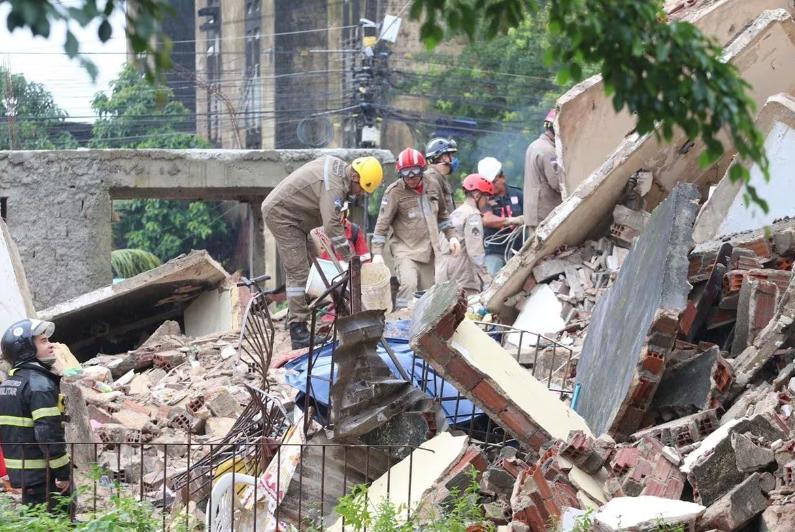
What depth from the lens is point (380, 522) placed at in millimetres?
5453

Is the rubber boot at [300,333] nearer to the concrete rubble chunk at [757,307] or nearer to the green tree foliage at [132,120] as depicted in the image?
the concrete rubble chunk at [757,307]

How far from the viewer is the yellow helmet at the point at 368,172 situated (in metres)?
10.7

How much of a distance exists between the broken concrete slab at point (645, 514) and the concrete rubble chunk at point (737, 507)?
6cm

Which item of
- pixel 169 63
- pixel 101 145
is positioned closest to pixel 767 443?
pixel 169 63

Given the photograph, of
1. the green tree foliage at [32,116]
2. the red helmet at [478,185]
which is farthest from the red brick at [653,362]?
the green tree foliage at [32,116]

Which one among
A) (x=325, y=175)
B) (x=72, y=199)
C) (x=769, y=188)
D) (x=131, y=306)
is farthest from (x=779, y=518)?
(x=72, y=199)

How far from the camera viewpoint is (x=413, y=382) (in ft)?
23.7

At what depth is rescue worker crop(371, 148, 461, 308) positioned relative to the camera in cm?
1188

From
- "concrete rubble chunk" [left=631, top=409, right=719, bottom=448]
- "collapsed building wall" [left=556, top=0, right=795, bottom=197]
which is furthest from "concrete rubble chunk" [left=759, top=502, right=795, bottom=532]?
"collapsed building wall" [left=556, top=0, right=795, bottom=197]

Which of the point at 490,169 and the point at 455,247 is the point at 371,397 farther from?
the point at 490,169

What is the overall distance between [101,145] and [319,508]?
95.2ft

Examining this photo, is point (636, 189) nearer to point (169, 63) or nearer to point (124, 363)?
point (124, 363)

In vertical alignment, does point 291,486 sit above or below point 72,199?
below

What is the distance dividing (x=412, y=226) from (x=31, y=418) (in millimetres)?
5585
